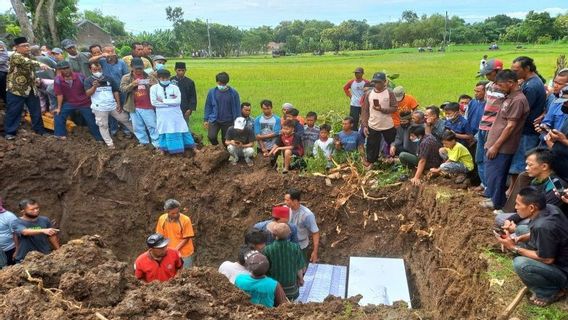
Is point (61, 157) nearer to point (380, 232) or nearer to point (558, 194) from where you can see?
point (380, 232)

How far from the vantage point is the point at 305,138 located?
8.80 m

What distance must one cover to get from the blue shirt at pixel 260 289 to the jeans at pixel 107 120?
5.96 meters

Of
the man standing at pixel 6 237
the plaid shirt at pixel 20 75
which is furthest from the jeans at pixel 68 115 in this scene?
the man standing at pixel 6 237

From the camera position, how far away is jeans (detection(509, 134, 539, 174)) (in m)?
5.97

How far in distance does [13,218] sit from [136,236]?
2.81 m

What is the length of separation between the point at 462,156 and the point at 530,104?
157 cm

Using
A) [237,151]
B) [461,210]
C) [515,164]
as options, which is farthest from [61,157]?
[515,164]

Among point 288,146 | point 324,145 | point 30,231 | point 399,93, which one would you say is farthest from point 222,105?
point 30,231

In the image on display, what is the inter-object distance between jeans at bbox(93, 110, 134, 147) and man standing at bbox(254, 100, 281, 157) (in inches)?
114

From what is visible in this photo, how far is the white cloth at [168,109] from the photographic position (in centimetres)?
849

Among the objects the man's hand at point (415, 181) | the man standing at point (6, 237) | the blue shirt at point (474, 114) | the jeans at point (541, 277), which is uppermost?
the blue shirt at point (474, 114)

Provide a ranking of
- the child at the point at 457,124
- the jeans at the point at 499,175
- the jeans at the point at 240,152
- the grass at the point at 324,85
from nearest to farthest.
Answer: the jeans at the point at 499,175, the child at the point at 457,124, the jeans at the point at 240,152, the grass at the point at 324,85

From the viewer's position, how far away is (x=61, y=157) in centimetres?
927

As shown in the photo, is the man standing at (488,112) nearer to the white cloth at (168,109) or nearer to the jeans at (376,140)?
the jeans at (376,140)
